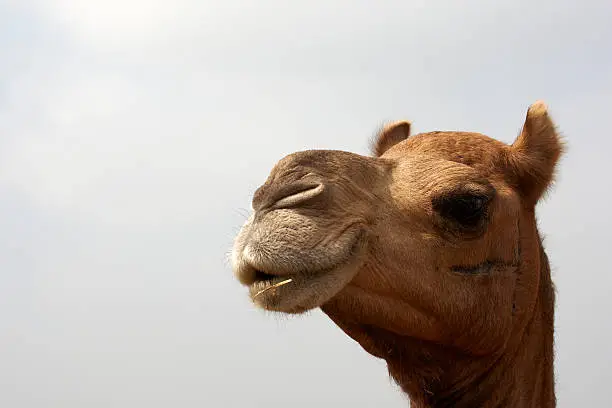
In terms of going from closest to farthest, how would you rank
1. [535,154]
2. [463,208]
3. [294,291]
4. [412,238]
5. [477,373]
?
[294,291], [412,238], [463,208], [477,373], [535,154]

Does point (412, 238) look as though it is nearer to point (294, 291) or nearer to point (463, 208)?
point (463, 208)

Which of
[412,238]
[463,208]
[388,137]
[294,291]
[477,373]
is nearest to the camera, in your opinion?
[294,291]

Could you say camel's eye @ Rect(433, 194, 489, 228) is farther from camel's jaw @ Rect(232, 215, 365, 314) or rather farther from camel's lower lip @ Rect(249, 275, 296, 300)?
camel's lower lip @ Rect(249, 275, 296, 300)

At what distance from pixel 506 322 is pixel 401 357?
71 cm

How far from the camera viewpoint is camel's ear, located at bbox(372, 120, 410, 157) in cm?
660

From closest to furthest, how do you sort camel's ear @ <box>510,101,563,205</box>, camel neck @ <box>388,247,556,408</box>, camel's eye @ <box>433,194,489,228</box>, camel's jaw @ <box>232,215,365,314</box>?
camel's jaw @ <box>232,215,365,314</box>, camel's eye @ <box>433,194,489,228</box>, camel neck @ <box>388,247,556,408</box>, camel's ear @ <box>510,101,563,205</box>

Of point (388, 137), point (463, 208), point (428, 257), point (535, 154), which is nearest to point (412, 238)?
point (428, 257)

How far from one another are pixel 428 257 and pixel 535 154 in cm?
135

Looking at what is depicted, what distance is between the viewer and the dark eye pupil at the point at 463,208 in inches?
187

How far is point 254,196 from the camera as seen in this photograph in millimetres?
4027

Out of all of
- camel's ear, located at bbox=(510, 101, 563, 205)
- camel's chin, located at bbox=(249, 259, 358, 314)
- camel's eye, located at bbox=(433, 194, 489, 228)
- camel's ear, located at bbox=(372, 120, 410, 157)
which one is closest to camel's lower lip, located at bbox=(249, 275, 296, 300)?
camel's chin, located at bbox=(249, 259, 358, 314)

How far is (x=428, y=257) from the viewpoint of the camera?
4.63m

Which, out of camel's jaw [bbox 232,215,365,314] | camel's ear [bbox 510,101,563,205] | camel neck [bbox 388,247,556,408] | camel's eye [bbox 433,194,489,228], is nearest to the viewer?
camel's jaw [bbox 232,215,365,314]

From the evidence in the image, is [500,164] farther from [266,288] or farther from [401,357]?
[266,288]
